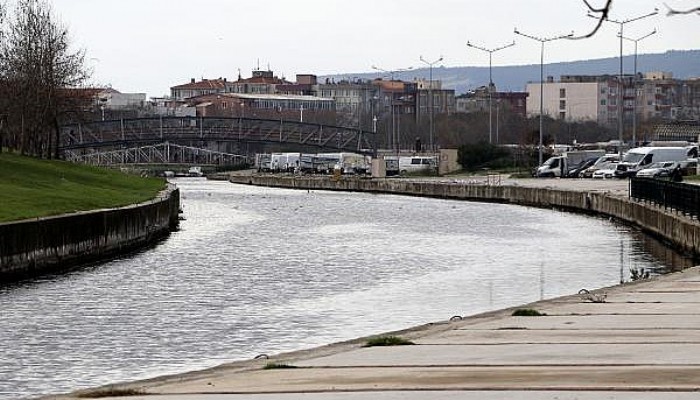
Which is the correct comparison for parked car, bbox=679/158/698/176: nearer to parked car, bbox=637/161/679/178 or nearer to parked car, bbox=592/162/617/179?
parked car, bbox=637/161/679/178

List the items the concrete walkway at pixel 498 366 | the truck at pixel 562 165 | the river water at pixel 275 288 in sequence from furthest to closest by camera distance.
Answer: the truck at pixel 562 165, the river water at pixel 275 288, the concrete walkway at pixel 498 366

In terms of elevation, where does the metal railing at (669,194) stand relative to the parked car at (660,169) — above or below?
above

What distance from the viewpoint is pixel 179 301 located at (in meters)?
35.0

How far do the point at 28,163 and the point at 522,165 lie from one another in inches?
2812

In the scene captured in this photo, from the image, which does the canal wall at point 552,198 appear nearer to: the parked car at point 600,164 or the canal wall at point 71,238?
the parked car at point 600,164

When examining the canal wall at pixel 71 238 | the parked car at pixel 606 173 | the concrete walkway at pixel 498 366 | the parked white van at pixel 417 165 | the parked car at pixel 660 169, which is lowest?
the parked white van at pixel 417 165

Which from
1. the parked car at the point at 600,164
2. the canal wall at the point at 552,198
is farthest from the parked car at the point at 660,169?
the parked car at the point at 600,164

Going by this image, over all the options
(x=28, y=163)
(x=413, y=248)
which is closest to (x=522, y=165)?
(x=28, y=163)

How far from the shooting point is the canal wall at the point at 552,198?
50.8m

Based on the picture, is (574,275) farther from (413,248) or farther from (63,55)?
(63,55)

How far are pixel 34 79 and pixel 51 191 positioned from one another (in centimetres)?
3225

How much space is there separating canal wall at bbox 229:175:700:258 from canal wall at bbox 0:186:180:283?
17017mm

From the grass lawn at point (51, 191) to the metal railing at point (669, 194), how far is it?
18.7m

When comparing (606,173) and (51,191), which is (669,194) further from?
(606,173)
